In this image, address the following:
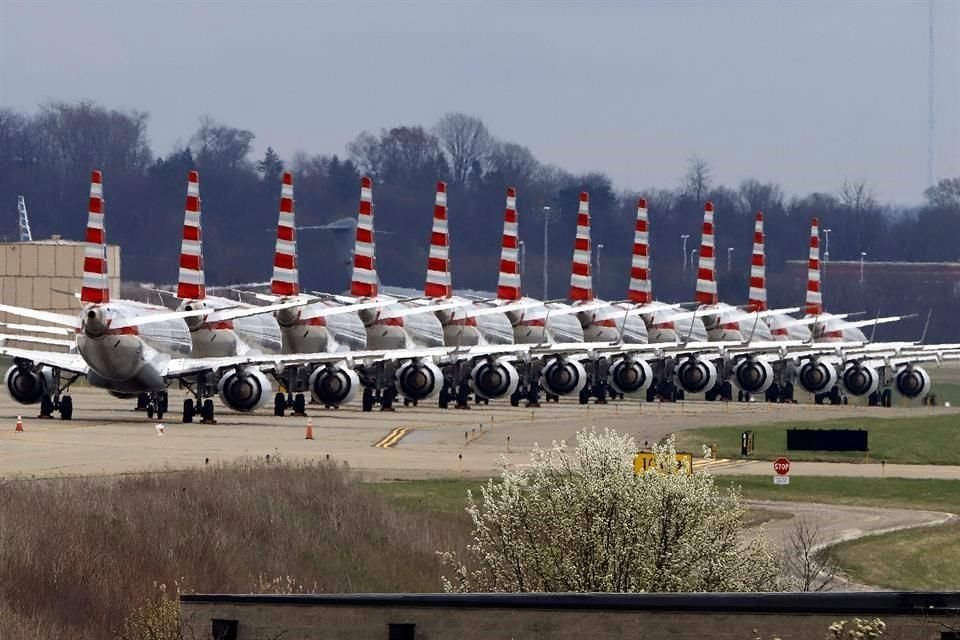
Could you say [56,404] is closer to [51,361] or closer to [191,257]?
[51,361]

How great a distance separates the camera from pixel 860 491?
193 ft

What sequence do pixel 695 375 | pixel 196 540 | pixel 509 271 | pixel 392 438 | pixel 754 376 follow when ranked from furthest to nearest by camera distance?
1. pixel 509 271
2. pixel 754 376
3. pixel 695 375
4. pixel 392 438
5. pixel 196 540

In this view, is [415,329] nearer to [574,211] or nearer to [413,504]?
[413,504]

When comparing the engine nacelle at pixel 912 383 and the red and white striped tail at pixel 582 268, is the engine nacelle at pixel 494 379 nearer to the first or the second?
the red and white striped tail at pixel 582 268

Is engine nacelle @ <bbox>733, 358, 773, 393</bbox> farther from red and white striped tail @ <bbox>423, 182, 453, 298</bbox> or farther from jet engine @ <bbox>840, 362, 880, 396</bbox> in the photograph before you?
red and white striped tail @ <bbox>423, 182, 453, 298</bbox>

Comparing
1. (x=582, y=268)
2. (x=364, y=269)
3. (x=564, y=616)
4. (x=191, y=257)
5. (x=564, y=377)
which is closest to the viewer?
(x=564, y=616)

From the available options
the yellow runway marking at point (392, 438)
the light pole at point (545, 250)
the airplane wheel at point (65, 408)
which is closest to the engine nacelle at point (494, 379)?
the yellow runway marking at point (392, 438)

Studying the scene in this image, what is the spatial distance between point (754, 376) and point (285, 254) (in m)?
36.5

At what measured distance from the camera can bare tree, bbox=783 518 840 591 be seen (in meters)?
37.2

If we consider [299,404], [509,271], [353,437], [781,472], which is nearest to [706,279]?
[509,271]

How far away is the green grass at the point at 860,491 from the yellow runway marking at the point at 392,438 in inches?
501

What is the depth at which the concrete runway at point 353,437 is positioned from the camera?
188 ft

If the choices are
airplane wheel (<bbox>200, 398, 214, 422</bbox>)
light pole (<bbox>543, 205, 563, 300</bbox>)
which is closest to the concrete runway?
airplane wheel (<bbox>200, 398, 214, 422</bbox>)

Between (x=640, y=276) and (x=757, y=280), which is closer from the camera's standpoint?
(x=640, y=276)
